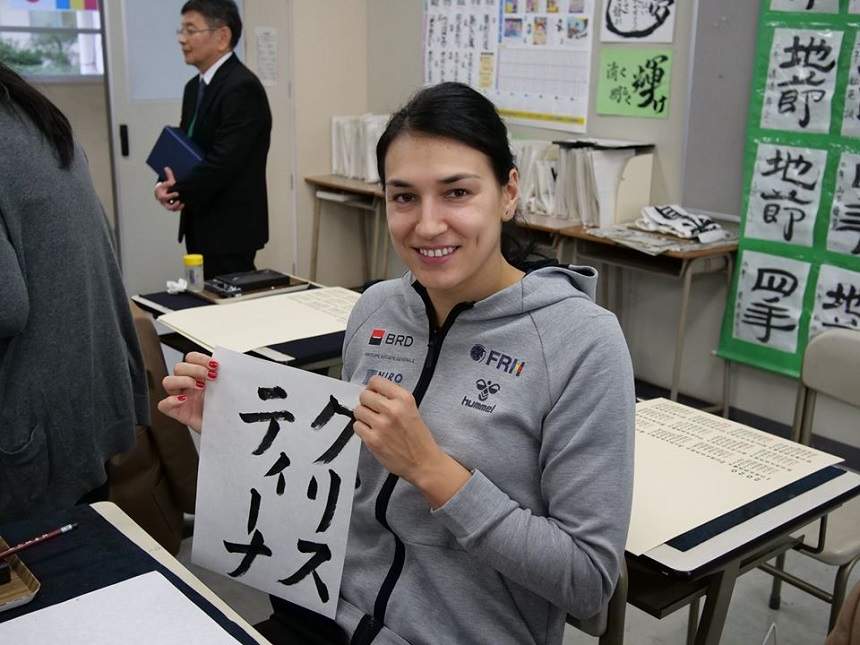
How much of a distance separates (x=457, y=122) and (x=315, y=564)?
634 millimetres

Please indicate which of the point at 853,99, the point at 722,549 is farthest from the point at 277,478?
the point at 853,99

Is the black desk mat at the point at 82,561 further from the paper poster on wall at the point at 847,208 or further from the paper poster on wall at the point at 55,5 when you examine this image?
the paper poster on wall at the point at 55,5

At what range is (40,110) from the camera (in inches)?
56.8

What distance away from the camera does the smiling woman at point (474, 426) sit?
112cm

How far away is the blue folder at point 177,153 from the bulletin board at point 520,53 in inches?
55.7

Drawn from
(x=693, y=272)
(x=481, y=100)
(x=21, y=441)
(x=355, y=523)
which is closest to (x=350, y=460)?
(x=355, y=523)

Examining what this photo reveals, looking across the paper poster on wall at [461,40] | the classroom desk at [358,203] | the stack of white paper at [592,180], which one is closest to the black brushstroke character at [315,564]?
the stack of white paper at [592,180]

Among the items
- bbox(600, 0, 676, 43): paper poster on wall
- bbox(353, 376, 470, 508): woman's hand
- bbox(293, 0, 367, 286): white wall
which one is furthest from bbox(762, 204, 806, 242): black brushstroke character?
bbox(293, 0, 367, 286): white wall

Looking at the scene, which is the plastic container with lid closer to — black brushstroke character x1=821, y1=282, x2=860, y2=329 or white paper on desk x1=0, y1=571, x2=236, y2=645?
white paper on desk x1=0, y1=571, x2=236, y2=645

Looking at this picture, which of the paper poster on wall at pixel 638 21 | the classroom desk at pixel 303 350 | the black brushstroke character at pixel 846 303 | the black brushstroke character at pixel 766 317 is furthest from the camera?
the paper poster on wall at pixel 638 21

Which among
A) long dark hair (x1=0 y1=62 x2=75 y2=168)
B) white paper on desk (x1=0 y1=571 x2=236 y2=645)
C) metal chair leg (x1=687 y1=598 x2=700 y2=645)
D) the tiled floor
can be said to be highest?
long dark hair (x1=0 y1=62 x2=75 y2=168)

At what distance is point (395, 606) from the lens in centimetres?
125

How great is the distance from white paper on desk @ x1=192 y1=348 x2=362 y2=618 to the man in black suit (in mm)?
2279

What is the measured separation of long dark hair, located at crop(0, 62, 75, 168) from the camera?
1421 mm
